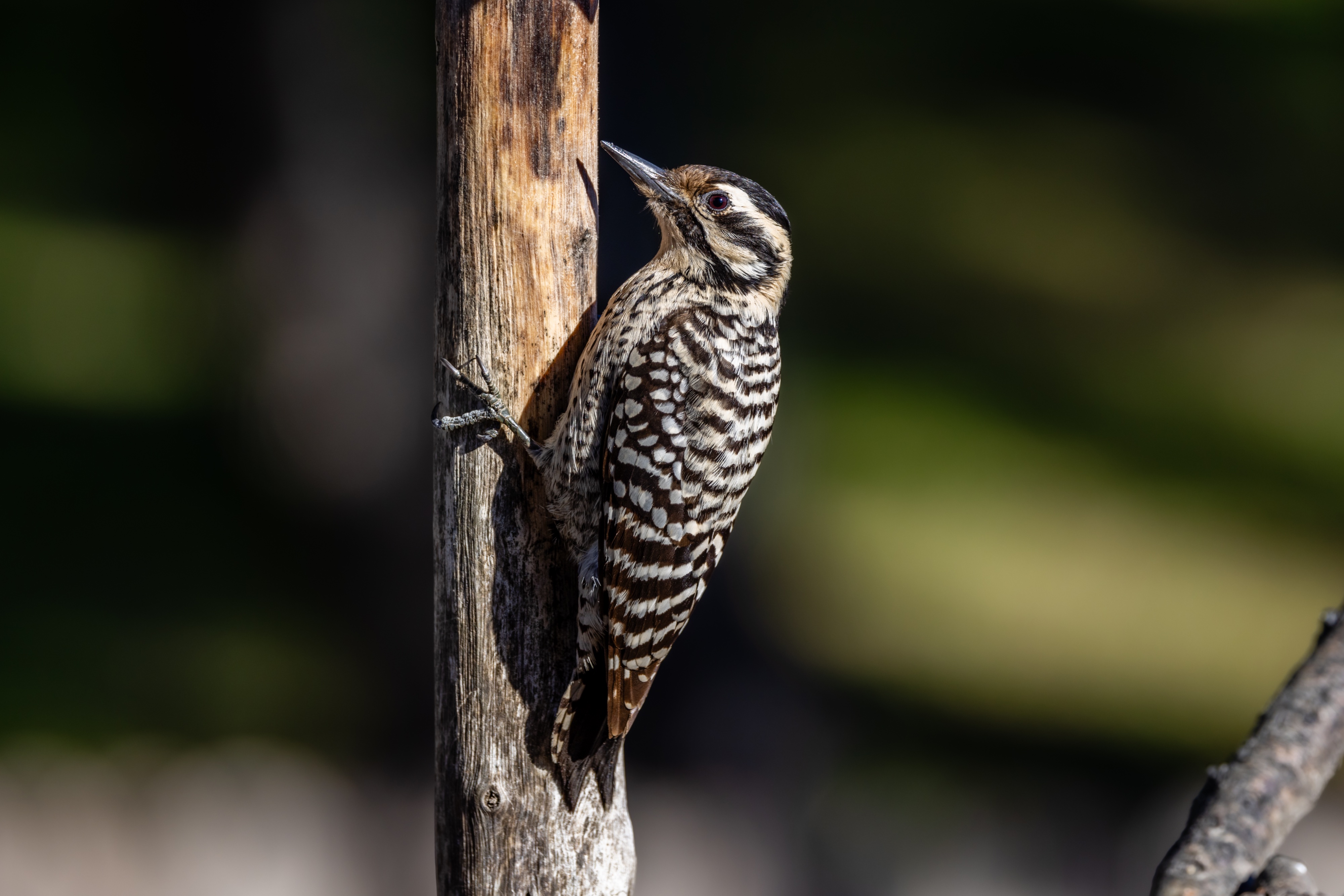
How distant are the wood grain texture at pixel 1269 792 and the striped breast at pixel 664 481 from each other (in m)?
1.18

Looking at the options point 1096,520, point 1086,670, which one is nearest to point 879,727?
point 1086,670

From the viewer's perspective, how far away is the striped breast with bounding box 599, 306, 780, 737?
2.41 meters

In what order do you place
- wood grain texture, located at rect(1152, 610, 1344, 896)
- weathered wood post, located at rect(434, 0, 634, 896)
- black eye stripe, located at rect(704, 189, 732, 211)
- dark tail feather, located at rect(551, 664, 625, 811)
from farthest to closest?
Result: black eye stripe, located at rect(704, 189, 732, 211)
dark tail feather, located at rect(551, 664, 625, 811)
weathered wood post, located at rect(434, 0, 634, 896)
wood grain texture, located at rect(1152, 610, 1344, 896)

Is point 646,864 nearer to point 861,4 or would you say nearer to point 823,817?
point 823,817

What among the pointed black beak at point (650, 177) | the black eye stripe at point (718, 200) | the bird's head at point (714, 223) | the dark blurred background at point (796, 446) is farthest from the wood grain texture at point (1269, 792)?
the dark blurred background at point (796, 446)

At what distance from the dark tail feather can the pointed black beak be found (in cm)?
119

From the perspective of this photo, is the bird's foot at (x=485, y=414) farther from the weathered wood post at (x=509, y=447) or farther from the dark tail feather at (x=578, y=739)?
the dark tail feather at (x=578, y=739)

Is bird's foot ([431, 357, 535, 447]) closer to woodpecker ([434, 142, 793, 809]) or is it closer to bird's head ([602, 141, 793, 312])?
woodpecker ([434, 142, 793, 809])

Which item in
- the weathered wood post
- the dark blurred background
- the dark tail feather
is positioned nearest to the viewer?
the weathered wood post

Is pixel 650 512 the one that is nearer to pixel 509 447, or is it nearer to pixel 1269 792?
pixel 509 447

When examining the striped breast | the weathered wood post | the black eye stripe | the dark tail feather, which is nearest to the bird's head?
the black eye stripe

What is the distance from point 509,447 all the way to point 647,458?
318mm

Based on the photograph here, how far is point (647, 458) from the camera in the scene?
95.7 inches

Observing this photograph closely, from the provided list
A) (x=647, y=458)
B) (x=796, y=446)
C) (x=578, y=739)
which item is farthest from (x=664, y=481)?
(x=796, y=446)
